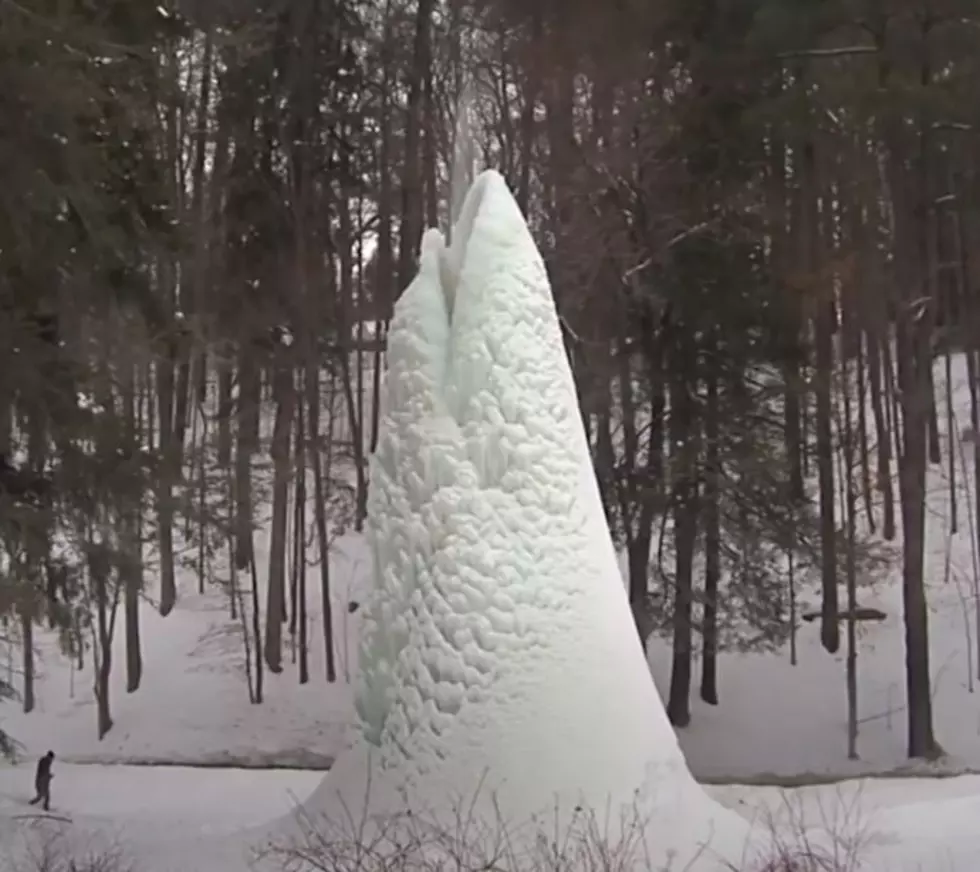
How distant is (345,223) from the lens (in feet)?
56.4

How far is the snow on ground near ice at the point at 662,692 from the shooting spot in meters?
15.0

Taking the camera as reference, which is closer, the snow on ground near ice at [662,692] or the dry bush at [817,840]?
the dry bush at [817,840]

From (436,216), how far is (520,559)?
11.3 metres

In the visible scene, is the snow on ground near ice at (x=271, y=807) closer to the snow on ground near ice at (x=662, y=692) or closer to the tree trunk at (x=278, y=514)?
the snow on ground near ice at (x=662, y=692)

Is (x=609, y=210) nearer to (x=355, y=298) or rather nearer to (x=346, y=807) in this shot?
(x=355, y=298)

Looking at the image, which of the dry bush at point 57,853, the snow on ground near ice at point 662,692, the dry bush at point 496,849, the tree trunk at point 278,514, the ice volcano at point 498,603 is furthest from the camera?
the tree trunk at point 278,514

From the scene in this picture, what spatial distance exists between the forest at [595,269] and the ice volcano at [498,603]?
1929 millimetres

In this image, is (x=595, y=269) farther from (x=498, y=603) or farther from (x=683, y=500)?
(x=498, y=603)

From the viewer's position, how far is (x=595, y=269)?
13516mm


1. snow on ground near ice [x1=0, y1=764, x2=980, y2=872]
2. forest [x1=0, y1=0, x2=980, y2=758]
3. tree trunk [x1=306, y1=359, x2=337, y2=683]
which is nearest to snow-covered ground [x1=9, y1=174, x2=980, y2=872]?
snow on ground near ice [x1=0, y1=764, x2=980, y2=872]

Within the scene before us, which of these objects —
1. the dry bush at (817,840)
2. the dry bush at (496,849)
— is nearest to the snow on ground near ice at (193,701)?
the dry bush at (817,840)

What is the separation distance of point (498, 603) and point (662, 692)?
34.5ft

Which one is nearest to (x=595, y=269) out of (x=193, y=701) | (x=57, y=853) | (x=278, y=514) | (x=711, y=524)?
(x=711, y=524)

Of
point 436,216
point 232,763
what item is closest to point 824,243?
point 436,216
